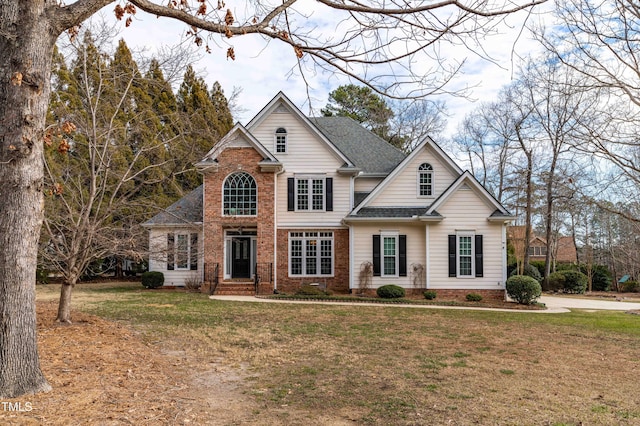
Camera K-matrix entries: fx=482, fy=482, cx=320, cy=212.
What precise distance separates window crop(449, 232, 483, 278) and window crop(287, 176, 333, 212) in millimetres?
5596

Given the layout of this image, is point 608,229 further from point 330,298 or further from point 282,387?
point 282,387

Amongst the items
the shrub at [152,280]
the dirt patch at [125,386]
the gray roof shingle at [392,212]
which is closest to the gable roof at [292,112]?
the gray roof shingle at [392,212]

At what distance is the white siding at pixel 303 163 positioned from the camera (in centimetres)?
2155

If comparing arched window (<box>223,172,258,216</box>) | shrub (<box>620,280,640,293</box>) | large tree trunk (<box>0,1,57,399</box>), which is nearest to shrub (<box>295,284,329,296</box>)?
arched window (<box>223,172,258,216</box>)

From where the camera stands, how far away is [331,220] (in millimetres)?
21547

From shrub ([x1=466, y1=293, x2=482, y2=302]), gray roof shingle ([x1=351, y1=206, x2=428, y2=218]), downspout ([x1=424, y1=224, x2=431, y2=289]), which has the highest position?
gray roof shingle ([x1=351, y1=206, x2=428, y2=218])

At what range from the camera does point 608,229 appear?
122 feet

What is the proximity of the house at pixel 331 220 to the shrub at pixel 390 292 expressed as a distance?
96 cm

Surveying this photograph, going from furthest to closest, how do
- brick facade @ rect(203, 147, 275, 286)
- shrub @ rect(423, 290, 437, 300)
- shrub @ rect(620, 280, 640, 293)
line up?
shrub @ rect(620, 280, 640, 293) < brick facade @ rect(203, 147, 275, 286) < shrub @ rect(423, 290, 437, 300)

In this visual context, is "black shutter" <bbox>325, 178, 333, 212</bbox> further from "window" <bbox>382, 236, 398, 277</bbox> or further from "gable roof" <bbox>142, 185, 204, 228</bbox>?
"gable roof" <bbox>142, 185, 204, 228</bbox>

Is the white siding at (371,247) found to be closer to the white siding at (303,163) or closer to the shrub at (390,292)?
the shrub at (390,292)

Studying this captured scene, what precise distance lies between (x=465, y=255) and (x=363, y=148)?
7.57 m

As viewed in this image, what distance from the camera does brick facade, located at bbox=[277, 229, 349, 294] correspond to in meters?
21.2

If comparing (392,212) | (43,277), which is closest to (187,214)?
(392,212)
